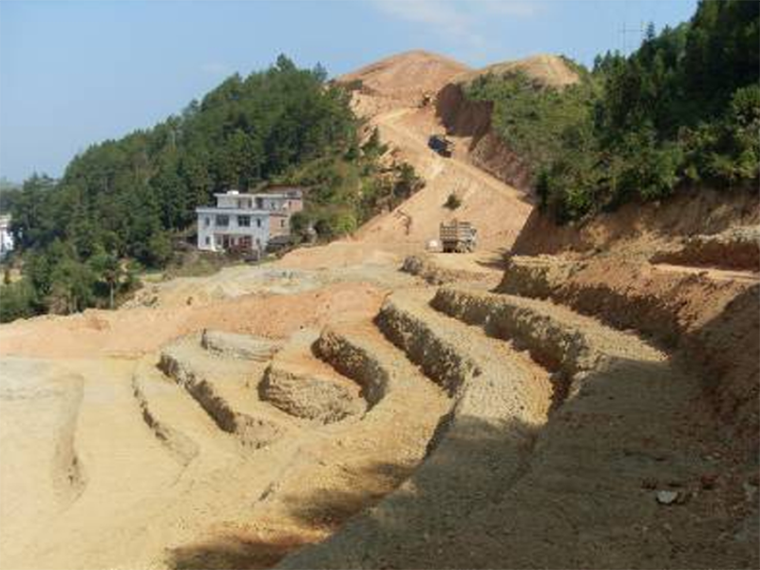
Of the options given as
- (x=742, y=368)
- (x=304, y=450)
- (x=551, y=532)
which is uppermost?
(x=742, y=368)

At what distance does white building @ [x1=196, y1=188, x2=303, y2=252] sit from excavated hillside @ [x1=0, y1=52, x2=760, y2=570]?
1159 inches

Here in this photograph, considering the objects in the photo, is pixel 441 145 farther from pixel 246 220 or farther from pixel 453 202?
pixel 246 220

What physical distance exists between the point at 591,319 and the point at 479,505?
8204 mm

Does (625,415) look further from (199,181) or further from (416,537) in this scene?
(199,181)

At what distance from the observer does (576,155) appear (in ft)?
117

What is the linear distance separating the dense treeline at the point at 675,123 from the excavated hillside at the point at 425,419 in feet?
3.31

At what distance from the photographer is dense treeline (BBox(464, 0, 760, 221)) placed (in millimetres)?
28609

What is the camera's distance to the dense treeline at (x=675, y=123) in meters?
28.6

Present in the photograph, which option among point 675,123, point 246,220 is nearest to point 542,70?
point 246,220

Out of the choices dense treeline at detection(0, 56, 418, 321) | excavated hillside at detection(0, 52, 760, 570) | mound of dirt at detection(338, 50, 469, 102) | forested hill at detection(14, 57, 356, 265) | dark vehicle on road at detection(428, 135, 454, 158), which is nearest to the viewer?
excavated hillside at detection(0, 52, 760, 570)

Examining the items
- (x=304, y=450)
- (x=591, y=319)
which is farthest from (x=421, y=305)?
(x=304, y=450)

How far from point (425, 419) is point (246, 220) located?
51319mm

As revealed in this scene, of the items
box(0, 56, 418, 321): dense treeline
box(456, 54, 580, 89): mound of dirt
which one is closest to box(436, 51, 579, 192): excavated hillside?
box(456, 54, 580, 89): mound of dirt

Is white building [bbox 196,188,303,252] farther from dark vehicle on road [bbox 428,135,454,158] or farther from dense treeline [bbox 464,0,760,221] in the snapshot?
dense treeline [bbox 464,0,760,221]
